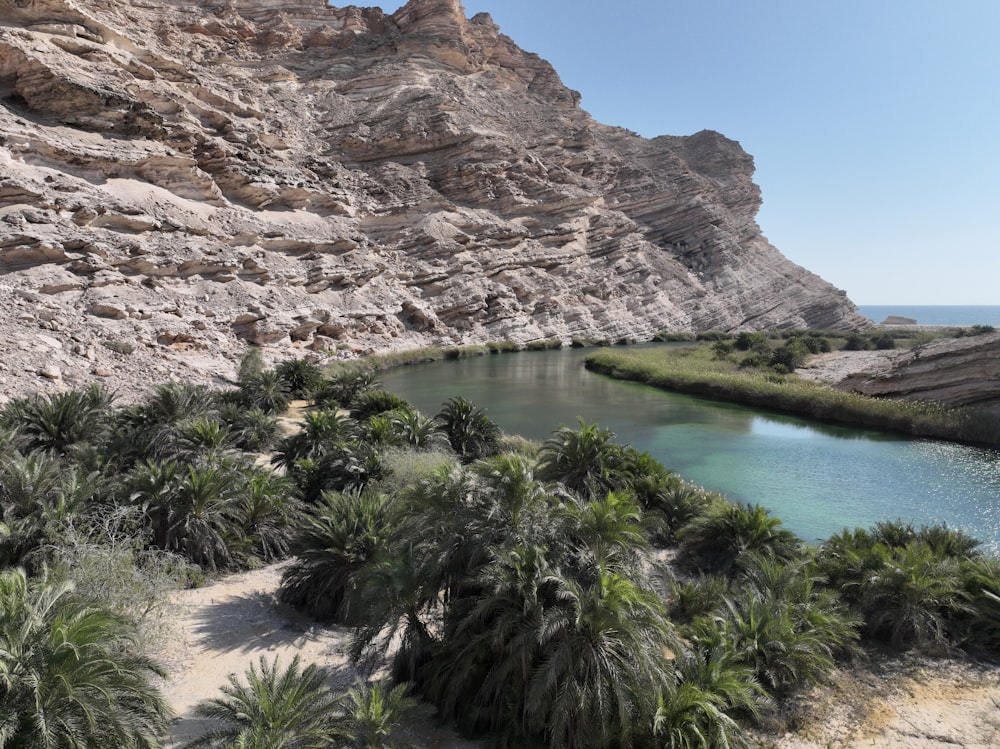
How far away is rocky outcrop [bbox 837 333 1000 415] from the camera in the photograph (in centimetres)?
1975

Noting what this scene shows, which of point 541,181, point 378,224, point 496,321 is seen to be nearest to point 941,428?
point 496,321

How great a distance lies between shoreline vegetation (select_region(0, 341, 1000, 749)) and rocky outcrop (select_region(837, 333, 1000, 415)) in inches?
588

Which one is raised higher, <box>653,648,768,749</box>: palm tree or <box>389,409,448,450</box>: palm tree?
<box>389,409,448,450</box>: palm tree

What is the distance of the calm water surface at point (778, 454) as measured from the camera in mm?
13102

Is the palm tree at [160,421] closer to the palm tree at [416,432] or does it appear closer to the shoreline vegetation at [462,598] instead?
the shoreline vegetation at [462,598]

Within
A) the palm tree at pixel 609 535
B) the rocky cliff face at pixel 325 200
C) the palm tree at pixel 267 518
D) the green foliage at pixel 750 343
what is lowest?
the palm tree at pixel 267 518

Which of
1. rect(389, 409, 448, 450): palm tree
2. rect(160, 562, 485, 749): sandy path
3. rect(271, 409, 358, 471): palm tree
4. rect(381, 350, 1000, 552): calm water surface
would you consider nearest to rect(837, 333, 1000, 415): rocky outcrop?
rect(381, 350, 1000, 552): calm water surface

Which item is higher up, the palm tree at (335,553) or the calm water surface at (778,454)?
the palm tree at (335,553)

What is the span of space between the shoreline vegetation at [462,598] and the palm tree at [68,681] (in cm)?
2

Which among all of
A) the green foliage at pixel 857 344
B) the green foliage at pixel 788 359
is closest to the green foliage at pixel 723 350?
the green foliage at pixel 788 359

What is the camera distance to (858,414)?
856 inches

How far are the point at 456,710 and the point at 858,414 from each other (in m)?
22.1

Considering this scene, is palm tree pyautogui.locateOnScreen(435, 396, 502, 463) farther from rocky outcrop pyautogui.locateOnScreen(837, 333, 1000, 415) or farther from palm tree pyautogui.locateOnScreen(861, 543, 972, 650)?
rocky outcrop pyautogui.locateOnScreen(837, 333, 1000, 415)

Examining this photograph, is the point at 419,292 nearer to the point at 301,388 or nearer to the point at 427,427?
the point at 301,388
